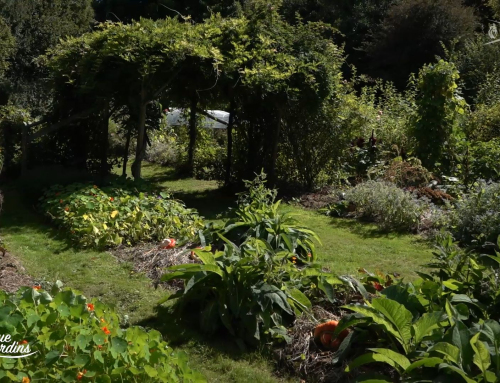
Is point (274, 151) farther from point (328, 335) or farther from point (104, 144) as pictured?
point (328, 335)

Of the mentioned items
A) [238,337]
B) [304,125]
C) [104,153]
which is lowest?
[238,337]

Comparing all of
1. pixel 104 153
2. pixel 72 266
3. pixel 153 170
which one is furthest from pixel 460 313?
pixel 153 170

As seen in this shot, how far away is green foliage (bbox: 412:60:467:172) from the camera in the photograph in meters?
11.1

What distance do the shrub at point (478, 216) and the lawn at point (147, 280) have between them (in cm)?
54

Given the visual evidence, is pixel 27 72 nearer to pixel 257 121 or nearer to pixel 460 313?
pixel 257 121

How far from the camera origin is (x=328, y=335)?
4504 mm

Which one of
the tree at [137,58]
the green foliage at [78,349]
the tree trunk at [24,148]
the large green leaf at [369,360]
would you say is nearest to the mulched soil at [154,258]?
the large green leaf at [369,360]

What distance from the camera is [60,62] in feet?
34.5

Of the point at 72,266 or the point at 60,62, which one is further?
the point at 60,62

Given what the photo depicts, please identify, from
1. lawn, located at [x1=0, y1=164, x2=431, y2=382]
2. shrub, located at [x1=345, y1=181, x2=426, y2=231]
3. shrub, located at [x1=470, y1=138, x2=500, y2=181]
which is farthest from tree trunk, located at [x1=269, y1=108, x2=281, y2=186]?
shrub, located at [x1=470, y1=138, x2=500, y2=181]

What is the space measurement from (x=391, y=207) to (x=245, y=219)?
3327 mm

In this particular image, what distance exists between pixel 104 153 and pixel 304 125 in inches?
150

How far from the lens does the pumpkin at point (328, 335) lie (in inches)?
175

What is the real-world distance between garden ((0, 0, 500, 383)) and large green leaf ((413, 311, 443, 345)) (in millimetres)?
12
